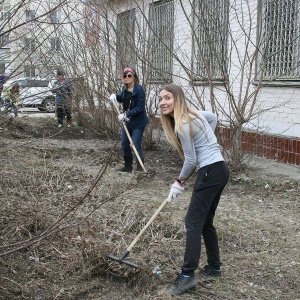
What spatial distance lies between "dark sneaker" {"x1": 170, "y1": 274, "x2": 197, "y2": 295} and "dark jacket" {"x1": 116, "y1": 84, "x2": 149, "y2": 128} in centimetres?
385

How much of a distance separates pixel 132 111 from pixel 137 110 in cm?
8

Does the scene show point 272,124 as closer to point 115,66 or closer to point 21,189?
point 115,66

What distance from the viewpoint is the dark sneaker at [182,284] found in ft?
11.4

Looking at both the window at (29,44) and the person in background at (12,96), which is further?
the window at (29,44)

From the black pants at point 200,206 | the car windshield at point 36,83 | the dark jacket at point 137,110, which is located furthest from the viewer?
the dark jacket at point 137,110

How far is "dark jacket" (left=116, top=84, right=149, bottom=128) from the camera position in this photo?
279 inches

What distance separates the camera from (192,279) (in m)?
3.54

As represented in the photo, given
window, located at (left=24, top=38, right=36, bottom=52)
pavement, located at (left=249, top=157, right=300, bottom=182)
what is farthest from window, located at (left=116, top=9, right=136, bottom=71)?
window, located at (left=24, top=38, right=36, bottom=52)

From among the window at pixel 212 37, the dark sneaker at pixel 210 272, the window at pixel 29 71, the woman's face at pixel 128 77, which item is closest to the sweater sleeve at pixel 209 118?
the dark sneaker at pixel 210 272

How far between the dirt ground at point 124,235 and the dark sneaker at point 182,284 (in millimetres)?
48

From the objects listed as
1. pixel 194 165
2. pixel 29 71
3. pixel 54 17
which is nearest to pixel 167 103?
pixel 194 165

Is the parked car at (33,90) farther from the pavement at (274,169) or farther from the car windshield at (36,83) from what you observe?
the pavement at (274,169)

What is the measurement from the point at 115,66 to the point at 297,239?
239 inches

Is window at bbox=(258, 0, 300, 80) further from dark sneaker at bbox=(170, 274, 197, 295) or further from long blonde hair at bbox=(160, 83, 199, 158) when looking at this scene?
dark sneaker at bbox=(170, 274, 197, 295)
